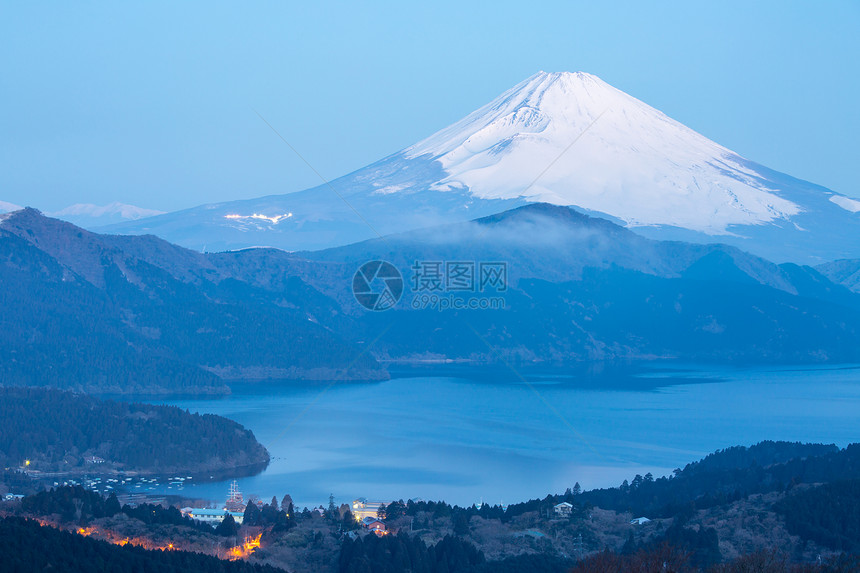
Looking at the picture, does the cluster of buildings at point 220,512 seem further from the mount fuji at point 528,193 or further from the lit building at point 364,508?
the mount fuji at point 528,193

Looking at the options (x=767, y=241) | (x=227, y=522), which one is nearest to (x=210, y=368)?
(x=227, y=522)

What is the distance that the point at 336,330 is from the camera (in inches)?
3984

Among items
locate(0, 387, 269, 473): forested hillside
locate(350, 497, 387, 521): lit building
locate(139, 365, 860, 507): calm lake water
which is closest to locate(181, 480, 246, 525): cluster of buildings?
locate(139, 365, 860, 507): calm lake water

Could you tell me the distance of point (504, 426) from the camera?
52.8m

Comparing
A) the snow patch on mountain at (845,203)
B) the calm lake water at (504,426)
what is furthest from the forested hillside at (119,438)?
the snow patch on mountain at (845,203)

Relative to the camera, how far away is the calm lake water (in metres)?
38.4

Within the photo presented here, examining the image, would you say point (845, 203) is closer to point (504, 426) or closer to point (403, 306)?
point (403, 306)

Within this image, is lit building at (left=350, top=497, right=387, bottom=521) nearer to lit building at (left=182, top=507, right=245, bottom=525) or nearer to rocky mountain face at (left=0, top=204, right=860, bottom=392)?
lit building at (left=182, top=507, right=245, bottom=525)

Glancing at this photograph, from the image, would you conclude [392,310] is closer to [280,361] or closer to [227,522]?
[280,361]

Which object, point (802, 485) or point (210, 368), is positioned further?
point (210, 368)

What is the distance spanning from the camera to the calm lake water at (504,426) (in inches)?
1512

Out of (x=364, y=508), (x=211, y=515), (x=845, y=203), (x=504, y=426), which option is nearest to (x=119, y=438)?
(x=211, y=515)

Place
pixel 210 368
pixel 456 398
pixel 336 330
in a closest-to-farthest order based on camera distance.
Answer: pixel 456 398 → pixel 210 368 → pixel 336 330

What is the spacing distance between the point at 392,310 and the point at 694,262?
34.4 meters
